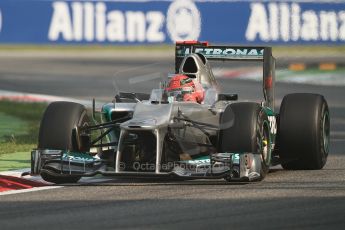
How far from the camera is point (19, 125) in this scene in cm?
2023

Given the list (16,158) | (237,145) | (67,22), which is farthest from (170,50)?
(237,145)

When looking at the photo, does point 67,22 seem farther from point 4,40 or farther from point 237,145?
point 237,145

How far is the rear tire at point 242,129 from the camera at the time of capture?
473 inches

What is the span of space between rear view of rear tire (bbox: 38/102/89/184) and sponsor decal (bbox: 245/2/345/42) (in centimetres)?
3027

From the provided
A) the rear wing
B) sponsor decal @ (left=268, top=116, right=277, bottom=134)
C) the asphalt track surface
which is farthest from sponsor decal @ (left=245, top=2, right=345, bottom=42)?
sponsor decal @ (left=268, top=116, right=277, bottom=134)

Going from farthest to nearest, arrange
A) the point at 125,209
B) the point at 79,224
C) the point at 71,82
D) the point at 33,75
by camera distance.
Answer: the point at 33,75 → the point at 71,82 → the point at 125,209 → the point at 79,224

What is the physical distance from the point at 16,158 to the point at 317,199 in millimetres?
5421

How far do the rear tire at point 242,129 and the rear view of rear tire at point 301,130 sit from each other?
2.83 ft

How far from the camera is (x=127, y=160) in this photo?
12.0 meters

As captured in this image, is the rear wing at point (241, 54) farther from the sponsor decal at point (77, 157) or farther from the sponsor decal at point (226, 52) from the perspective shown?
the sponsor decal at point (77, 157)

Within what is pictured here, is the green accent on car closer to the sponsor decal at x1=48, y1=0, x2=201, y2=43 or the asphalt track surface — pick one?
the asphalt track surface

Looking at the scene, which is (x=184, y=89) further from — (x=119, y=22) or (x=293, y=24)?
(x=119, y=22)

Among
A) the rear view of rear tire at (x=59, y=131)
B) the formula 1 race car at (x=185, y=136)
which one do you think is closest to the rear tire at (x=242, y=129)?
the formula 1 race car at (x=185, y=136)

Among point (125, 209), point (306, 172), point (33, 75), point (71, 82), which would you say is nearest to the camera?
point (125, 209)
